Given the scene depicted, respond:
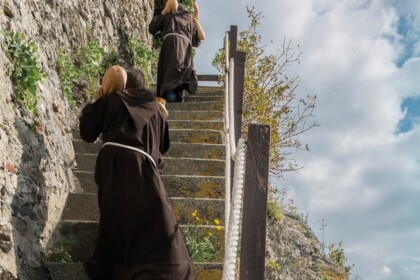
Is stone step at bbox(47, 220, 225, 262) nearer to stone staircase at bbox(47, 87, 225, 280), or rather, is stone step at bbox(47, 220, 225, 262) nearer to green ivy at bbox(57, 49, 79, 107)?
stone staircase at bbox(47, 87, 225, 280)

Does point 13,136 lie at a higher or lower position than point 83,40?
lower

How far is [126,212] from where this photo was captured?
3.20m

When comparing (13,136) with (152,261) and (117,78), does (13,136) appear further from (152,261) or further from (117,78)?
(152,261)

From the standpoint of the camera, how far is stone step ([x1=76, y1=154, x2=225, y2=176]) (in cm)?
504

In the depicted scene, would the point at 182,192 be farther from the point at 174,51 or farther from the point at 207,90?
the point at 207,90

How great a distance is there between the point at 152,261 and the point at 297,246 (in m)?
7.09

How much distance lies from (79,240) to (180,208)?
85 cm

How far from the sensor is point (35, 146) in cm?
396

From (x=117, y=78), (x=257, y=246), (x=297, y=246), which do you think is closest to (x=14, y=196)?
(x=117, y=78)

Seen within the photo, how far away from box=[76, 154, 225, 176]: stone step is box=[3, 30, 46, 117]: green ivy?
104cm

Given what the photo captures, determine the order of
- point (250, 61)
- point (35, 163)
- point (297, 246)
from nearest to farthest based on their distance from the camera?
point (35, 163) → point (297, 246) → point (250, 61)

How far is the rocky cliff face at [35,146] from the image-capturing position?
3.30 m

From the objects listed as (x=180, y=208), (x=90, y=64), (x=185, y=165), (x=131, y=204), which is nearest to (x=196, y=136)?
(x=185, y=165)

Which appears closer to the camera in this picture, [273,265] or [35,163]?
[35,163]
